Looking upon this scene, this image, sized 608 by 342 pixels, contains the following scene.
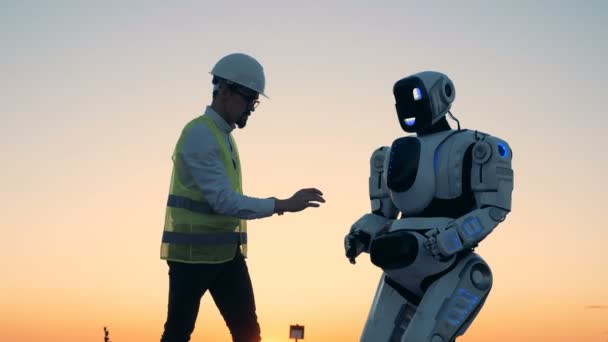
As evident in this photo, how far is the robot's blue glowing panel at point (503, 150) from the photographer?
7.07 m

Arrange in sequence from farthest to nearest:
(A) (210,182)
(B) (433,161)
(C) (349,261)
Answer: (C) (349,261) → (B) (433,161) → (A) (210,182)

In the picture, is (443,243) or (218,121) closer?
→ (443,243)

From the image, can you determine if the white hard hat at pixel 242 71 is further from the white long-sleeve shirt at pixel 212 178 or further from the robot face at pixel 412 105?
the robot face at pixel 412 105

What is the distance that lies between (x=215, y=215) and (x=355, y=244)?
1464 millimetres

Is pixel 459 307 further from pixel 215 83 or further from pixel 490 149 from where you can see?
pixel 215 83

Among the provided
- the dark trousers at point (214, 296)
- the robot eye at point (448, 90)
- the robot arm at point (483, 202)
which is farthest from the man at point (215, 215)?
the robot eye at point (448, 90)

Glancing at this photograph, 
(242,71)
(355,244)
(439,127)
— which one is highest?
(242,71)

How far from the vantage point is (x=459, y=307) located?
688 cm

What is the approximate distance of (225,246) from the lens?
22.5 ft

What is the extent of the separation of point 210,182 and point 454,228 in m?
2.11

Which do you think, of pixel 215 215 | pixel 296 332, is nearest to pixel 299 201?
pixel 215 215

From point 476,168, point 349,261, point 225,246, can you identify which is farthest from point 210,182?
point 476,168

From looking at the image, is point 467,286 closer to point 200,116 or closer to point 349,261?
point 349,261

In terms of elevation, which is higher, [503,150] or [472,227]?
[503,150]
